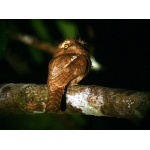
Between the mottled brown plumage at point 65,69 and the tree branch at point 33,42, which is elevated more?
the tree branch at point 33,42

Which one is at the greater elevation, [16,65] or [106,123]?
[16,65]

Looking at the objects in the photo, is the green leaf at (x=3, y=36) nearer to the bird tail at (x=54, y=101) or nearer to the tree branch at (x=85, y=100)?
the tree branch at (x=85, y=100)

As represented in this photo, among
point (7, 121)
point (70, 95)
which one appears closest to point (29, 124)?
point (7, 121)

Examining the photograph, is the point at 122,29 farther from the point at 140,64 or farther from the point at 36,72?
the point at 36,72

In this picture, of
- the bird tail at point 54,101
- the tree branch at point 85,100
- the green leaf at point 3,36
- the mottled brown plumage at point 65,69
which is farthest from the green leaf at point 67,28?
the bird tail at point 54,101

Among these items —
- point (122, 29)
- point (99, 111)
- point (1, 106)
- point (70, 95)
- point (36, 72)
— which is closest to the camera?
point (99, 111)

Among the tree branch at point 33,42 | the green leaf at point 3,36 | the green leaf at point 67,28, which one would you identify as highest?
the green leaf at point 67,28

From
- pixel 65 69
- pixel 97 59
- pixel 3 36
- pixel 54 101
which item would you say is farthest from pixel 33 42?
pixel 54 101
